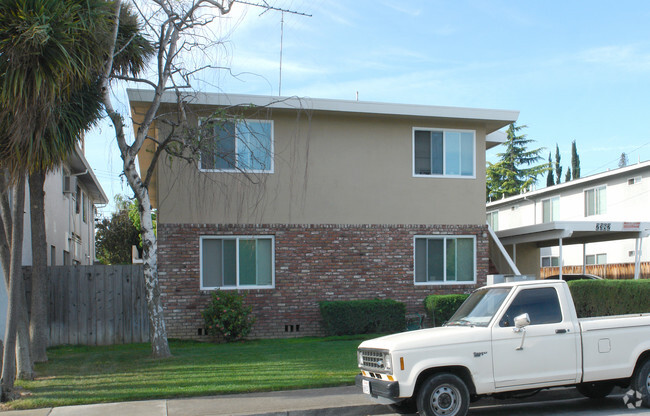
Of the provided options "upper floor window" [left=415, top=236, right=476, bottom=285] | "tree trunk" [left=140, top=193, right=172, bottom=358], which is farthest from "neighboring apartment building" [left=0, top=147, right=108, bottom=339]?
"upper floor window" [left=415, top=236, right=476, bottom=285]

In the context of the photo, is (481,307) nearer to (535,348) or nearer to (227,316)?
(535,348)

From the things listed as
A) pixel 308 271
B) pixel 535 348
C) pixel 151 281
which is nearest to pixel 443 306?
pixel 308 271

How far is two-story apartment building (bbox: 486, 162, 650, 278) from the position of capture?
27656 millimetres

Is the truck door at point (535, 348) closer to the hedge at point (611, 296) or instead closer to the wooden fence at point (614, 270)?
the hedge at point (611, 296)

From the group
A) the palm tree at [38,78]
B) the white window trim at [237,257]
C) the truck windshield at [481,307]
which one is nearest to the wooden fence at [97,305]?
the white window trim at [237,257]

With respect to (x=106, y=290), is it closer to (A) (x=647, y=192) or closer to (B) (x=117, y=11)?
(B) (x=117, y=11)

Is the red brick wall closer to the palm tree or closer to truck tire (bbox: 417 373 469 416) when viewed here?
the palm tree

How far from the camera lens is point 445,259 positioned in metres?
17.4

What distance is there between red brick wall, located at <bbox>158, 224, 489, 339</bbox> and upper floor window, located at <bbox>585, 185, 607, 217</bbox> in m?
15.4

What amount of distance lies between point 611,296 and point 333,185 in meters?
7.85

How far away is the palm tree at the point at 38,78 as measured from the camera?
354 inches

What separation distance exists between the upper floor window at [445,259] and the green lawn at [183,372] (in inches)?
152

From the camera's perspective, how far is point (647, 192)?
27.2m

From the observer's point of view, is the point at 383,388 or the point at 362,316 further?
the point at 362,316
